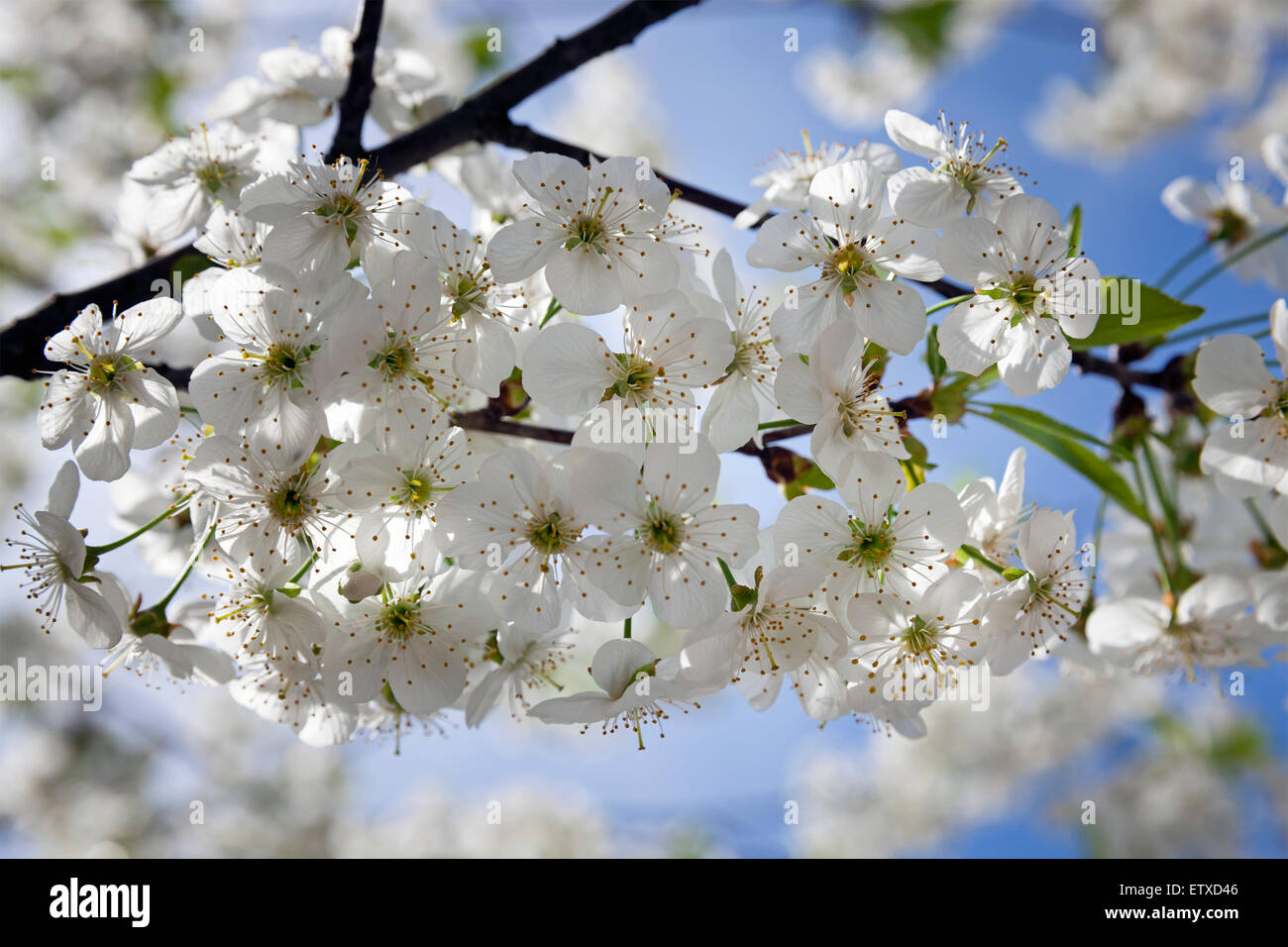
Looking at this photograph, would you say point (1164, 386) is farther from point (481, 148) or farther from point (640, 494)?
point (481, 148)

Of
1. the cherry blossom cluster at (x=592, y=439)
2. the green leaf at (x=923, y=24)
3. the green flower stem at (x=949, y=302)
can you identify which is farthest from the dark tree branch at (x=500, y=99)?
the green leaf at (x=923, y=24)

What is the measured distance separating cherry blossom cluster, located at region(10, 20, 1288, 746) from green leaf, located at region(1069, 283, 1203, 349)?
4.1 inches

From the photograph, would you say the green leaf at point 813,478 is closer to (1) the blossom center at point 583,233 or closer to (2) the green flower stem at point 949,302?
(2) the green flower stem at point 949,302

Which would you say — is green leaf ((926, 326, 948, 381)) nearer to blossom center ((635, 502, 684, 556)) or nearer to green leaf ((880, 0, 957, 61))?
blossom center ((635, 502, 684, 556))

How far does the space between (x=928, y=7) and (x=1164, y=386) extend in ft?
13.6

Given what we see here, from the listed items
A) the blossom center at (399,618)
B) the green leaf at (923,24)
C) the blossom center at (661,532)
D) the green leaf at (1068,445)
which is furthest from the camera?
the green leaf at (923,24)

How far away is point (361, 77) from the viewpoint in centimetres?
143

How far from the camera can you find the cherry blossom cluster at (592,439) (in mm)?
980

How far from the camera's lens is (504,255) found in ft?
3.38

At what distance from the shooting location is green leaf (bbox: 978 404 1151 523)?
1.29m

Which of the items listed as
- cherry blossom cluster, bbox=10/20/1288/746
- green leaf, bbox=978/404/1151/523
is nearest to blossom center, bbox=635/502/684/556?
cherry blossom cluster, bbox=10/20/1288/746

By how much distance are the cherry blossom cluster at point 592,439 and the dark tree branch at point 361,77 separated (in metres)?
0.41
